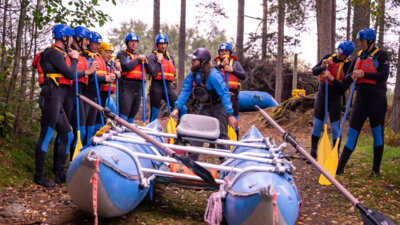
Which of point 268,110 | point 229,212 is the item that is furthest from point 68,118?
point 268,110

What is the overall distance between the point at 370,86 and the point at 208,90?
2475 millimetres

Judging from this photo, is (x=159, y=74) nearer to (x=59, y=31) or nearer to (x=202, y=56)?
(x=202, y=56)

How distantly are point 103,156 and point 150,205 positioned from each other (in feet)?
4.29

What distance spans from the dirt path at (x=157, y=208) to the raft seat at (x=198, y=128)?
647 mm

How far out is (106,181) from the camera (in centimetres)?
351

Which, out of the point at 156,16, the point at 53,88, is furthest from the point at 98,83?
the point at 156,16

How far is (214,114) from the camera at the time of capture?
5.62 m

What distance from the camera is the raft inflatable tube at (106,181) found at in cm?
344

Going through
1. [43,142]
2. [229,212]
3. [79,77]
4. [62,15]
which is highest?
[62,15]

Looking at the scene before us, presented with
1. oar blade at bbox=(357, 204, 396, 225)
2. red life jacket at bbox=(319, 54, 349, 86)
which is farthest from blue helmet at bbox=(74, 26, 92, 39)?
oar blade at bbox=(357, 204, 396, 225)

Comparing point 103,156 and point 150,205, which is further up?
point 103,156

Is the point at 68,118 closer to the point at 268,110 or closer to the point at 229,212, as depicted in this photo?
the point at 229,212

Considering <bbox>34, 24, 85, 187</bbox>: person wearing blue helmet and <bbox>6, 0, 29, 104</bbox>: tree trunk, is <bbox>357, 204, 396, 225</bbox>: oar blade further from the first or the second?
<bbox>6, 0, 29, 104</bbox>: tree trunk

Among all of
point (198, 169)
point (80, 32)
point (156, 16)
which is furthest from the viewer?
point (156, 16)
